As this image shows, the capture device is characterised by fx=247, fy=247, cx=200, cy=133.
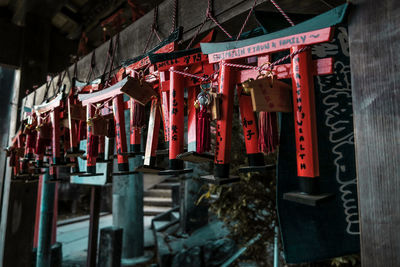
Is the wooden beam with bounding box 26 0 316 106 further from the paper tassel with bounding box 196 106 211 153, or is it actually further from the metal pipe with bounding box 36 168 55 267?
the metal pipe with bounding box 36 168 55 267

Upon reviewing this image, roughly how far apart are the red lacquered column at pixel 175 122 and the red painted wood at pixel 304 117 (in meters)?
0.50

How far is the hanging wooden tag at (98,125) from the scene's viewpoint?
56.2 inches

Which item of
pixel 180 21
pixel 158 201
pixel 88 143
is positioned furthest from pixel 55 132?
pixel 158 201

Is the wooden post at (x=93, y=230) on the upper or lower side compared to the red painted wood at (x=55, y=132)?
lower

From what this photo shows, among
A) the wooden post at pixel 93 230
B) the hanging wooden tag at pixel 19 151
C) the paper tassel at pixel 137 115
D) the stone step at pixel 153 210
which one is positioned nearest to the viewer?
the paper tassel at pixel 137 115

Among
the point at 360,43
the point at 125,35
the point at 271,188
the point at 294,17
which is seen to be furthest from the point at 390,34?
the point at 271,188

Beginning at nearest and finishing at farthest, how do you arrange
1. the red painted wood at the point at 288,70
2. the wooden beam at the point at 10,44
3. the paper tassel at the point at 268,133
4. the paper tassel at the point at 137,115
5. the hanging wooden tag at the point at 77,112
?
the red painted wood at the point at 288,70, the paper tassel at the point at 268,133, the paper tassel at the point at 137,115, the hanging wooden tag at the point at 77,112, the wooden beam at the point at 10,44

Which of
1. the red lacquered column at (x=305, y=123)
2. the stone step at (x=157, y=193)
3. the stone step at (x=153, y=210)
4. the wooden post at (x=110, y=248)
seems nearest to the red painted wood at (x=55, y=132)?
the red lacquered column at (x=305, y=123)

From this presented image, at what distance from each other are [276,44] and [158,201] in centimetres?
946

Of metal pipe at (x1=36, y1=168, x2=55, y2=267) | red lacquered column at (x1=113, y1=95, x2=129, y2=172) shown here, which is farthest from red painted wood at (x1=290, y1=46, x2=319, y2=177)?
metal pipe at (x1=36, y1=168, x2=55, y2=267)

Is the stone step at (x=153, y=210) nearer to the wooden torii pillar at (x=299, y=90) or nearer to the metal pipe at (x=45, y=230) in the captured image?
the metal pipe at (x=45, y=230)

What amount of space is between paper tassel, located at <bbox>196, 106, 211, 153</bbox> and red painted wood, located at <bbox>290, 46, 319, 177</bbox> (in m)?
0.35

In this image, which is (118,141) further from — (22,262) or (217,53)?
(22,262)

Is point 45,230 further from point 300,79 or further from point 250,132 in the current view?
point 300,79
